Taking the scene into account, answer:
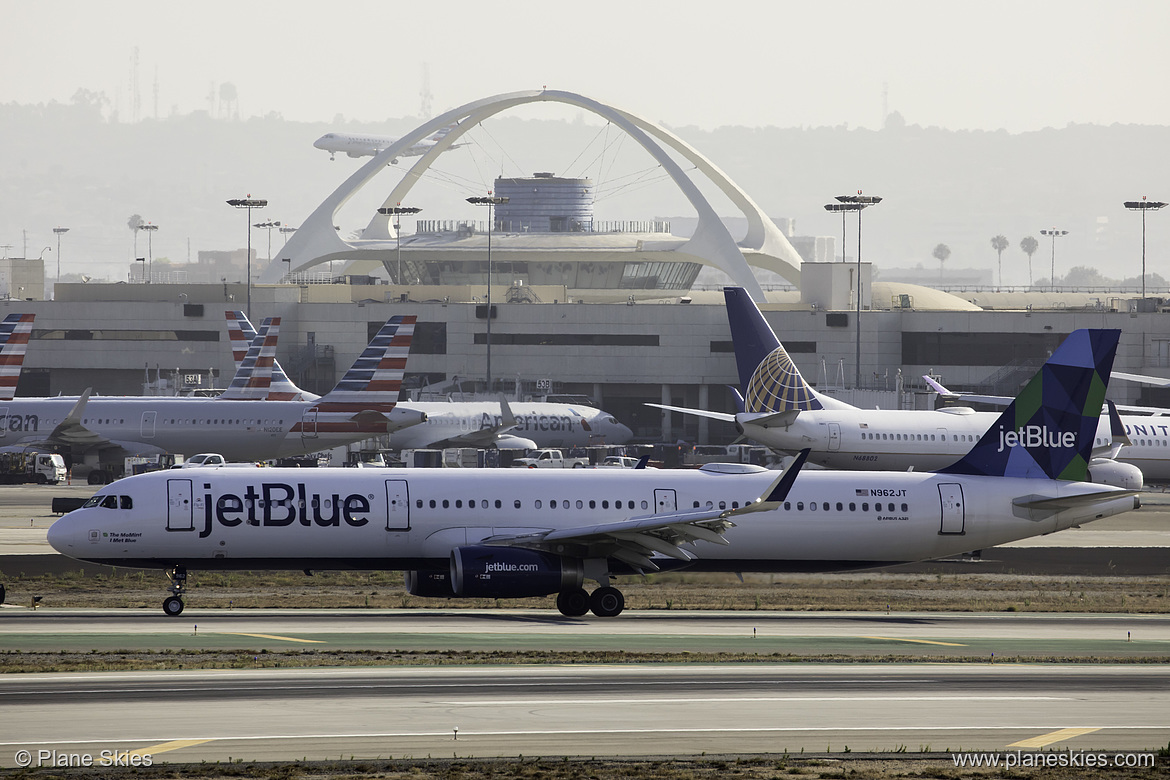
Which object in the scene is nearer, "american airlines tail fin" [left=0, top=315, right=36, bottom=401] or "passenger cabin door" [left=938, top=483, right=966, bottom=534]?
"passenger cabin door" [left=938, top=483, right=966, bottom=534]

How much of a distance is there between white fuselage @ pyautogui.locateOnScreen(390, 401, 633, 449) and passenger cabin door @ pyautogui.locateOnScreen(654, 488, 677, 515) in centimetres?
5504

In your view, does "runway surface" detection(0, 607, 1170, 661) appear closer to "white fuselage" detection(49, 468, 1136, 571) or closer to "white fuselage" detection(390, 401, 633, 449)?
"white fuselage" detection(49, 468, 1136, 571)

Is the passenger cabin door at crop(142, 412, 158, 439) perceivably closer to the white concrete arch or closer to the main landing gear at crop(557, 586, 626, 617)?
the main landing gear at crop(557, 586, 626, 617)

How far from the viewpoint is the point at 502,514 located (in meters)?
37.5

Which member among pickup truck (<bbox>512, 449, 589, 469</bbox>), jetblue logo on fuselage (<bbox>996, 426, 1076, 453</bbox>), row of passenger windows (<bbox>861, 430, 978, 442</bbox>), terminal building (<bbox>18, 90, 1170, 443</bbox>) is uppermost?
terminal building (<bbox>18, 90, 1170, 443</bbox>)

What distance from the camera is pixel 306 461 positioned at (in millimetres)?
89250

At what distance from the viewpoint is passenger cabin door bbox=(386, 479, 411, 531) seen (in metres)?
36.8

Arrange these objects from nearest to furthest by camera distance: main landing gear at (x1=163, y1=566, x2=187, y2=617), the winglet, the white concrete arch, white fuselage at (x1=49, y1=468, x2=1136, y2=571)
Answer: the winglet
main landing gear at (x1=163, y1=566, x2=187, y2=617)
white fuselage at (x1=49, y1=468, x2=1136, y2=571)
the white concrete arch

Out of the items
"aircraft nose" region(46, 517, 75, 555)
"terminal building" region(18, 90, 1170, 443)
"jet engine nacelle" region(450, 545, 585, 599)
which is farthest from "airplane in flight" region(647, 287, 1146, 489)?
"aircraft nose" region(46, 517, 75, 555)

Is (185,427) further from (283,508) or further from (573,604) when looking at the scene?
(573,604)

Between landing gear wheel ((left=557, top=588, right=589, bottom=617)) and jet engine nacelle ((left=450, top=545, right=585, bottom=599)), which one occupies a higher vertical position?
jet engine nacelle ((left=450, top=545, right=585, bottom=599))

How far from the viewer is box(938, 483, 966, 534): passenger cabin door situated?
39750 millimetres

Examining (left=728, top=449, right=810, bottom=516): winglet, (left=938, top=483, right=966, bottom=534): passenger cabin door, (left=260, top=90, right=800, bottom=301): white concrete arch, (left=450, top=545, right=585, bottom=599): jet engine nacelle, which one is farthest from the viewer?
(left=260, top=90, right=800, bottom=301): white concrete arch

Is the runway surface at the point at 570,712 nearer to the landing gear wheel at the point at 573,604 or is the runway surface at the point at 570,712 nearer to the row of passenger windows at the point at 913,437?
the landing gear wheel at the point at 573,604
